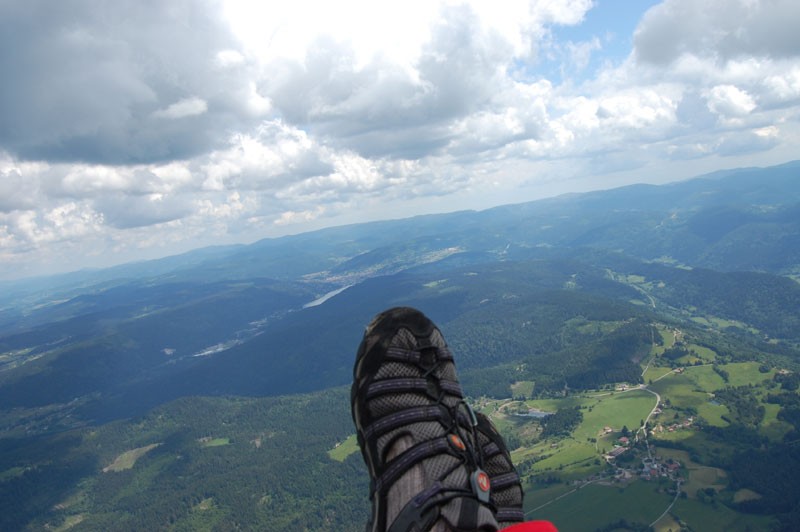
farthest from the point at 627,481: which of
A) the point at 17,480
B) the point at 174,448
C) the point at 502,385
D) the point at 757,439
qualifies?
the point at 17,480

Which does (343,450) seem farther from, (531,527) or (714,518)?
(531,527)

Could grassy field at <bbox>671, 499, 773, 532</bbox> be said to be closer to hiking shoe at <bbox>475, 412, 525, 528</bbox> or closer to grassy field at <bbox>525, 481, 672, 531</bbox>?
grassy field at <bbox>525, 481, 672, 531</bbox>

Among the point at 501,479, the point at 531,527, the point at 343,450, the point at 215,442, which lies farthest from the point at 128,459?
the point at 531,527

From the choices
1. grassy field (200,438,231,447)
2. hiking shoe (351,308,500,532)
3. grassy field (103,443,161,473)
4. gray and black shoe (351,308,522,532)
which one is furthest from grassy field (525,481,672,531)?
grassy field (103,443,161,473)

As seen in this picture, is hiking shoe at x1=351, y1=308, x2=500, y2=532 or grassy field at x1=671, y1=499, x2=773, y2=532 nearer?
hiking shoe at x1=351, y1=308, x2=500, y2=532

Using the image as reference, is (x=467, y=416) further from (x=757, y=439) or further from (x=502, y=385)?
(x=502, y=385)
